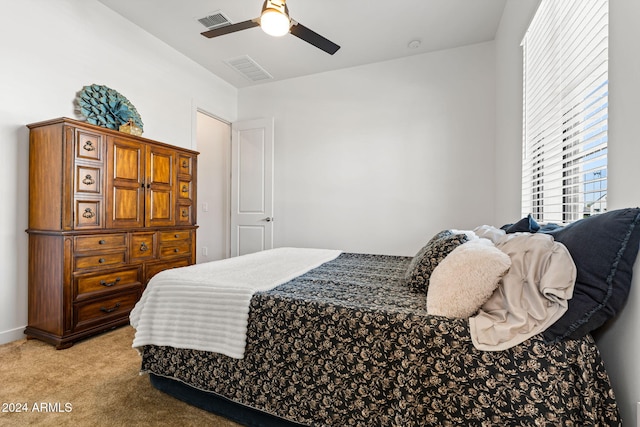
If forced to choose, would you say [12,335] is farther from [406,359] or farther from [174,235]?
[406,359]

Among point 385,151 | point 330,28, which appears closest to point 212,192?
point 385,151

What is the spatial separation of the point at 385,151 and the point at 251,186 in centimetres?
200

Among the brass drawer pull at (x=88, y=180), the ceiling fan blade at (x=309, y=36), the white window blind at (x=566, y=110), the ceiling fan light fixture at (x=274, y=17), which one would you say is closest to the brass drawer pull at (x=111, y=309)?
the brass drawer pull at (x=88, y=180)

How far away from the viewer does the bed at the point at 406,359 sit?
93 cm

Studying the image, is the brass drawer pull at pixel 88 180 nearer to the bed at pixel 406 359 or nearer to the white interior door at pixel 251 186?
the bed at pixel 406 359

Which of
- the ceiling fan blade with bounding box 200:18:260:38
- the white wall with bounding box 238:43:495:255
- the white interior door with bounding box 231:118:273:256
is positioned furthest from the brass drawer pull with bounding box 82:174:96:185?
the white wall with bounding box 238:43:495:255

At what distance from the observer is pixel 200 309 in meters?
1.46

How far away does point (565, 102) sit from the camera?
5.23 ft

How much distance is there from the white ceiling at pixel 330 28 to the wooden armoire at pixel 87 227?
1.32 meters

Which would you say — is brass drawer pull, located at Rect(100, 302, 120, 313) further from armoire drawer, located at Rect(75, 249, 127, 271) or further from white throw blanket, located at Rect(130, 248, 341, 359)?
white throw blanket, located at Rect(130, 248, 341, 359)

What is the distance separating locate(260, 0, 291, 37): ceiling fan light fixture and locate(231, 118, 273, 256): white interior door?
7.29 ft

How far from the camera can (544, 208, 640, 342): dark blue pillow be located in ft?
3.03

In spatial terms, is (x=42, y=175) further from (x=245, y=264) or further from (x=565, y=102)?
(x=565, y=102)

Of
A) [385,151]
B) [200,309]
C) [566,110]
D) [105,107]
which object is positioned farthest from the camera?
[385,151]
